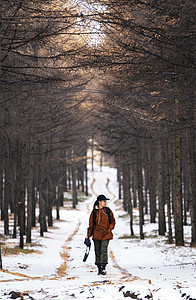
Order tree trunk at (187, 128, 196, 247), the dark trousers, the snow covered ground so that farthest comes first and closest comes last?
tree trunk at (187, 128, 196, 247) < the dark trousers < the snow covered ground

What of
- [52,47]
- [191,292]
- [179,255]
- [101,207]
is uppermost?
[52,47]

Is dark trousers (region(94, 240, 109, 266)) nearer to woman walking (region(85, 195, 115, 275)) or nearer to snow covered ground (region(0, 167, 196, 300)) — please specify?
woman walking (region(85, 195, 115, 275))

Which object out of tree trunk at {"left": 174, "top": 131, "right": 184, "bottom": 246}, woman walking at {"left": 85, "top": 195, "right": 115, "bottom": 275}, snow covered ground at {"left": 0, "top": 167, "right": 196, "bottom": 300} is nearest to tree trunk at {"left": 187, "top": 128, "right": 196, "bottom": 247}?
tree trunk at {"left": 174, "top": 131, "right": 184, "bottom": 246}

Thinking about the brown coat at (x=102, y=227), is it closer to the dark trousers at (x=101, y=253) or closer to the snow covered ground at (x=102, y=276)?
the dark trousers at (x=101, y=253)

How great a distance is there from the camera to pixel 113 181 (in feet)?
261

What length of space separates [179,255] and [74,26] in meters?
9.04

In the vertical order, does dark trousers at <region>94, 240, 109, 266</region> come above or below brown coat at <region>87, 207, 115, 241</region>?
below

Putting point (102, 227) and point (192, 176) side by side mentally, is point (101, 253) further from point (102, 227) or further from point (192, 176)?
point (192, 176)

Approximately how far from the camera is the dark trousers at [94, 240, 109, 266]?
884 cm

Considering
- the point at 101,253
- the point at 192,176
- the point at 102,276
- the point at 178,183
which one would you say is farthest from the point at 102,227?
the point at 178,183

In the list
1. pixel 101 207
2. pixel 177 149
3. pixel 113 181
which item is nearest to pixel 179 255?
pixel 177 149

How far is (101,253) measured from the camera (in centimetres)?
888

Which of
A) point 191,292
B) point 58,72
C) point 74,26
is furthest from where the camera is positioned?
point 58,72

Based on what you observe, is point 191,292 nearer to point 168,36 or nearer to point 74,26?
point 168,36
